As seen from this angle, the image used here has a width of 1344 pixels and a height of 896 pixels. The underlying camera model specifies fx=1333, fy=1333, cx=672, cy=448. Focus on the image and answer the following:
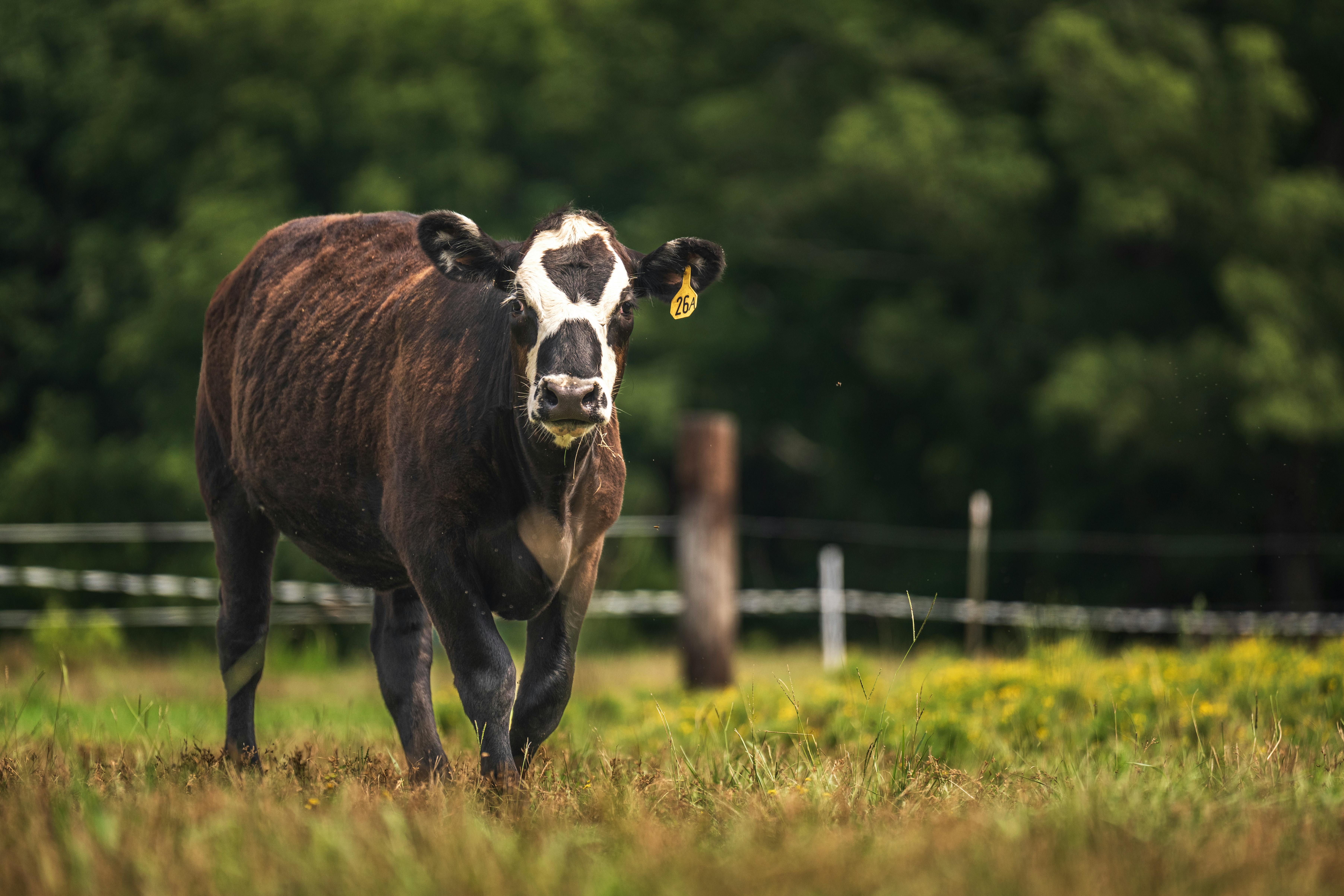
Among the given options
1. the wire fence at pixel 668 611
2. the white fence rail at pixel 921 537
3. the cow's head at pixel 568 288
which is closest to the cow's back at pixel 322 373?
the cow's head at pixel 568 288

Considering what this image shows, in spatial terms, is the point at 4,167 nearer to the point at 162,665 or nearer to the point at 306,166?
the point at 306,166

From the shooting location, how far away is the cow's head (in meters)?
3.78

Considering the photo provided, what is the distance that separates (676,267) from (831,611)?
735cm

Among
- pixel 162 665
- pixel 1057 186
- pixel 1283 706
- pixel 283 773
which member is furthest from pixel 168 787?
pixel 1057 186

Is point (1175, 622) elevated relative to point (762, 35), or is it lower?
lower

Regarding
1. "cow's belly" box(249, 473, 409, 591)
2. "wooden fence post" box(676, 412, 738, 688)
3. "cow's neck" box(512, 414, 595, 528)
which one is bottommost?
"wooden fence post" box(676, 412, 738, 688)

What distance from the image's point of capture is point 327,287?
5.11 meters

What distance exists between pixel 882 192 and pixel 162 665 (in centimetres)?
909

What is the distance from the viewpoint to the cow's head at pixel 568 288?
378 cm

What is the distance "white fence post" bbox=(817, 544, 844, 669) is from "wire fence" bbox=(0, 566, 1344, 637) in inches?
5.3

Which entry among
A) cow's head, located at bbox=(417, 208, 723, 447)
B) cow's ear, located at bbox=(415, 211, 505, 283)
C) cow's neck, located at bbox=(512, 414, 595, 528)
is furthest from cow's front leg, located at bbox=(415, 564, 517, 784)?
cow's ear, located at bbox=(415, 211, 505, 283)

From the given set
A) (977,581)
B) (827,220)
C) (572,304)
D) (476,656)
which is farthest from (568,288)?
(827,220)

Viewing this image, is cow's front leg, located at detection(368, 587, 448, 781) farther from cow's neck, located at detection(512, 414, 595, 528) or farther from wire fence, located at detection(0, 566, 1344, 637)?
wire fence, located at detection(0, 566, 1344, 637)

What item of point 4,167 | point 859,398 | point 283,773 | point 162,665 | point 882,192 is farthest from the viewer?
point 859,398
